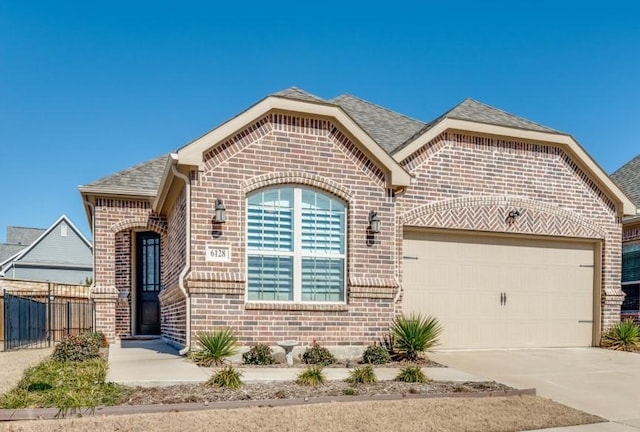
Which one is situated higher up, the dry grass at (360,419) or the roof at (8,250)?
the dry grass at (360,419)

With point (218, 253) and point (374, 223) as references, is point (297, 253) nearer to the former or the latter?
point (218, 253)

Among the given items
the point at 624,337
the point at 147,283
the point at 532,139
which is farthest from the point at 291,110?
the point at 624,337

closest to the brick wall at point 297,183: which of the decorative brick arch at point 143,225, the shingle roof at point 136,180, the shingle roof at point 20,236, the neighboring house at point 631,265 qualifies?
the shingle roof at point 136,180

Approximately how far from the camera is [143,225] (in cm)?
1378

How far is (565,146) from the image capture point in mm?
12977

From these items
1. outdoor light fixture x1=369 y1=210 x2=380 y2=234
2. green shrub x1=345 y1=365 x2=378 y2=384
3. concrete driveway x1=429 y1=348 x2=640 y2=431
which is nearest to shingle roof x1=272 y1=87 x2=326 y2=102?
outdoor light fixture x1=369 y1=210 x2=380 y2=234

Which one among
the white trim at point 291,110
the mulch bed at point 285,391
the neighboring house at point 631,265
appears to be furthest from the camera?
the neighboring house at point 631,265

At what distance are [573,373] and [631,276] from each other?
6.54 metres

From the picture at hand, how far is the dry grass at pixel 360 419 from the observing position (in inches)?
215

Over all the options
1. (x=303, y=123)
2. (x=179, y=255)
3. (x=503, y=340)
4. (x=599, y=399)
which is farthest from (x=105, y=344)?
(x=599, y=399)

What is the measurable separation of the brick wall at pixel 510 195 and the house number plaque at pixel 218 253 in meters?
3.92

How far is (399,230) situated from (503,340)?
3.78 m

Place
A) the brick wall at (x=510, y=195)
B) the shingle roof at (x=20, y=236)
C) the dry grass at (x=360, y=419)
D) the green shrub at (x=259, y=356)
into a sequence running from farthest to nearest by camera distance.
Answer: the shingle roof at (x=20, y=236) → the brick wall at (x=510, y=195) → the green shrub at (x=259, y=356) → the dry grass at (x=360, y=419)

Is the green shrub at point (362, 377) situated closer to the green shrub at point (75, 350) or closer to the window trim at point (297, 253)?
the window trim at point (297, 253)
